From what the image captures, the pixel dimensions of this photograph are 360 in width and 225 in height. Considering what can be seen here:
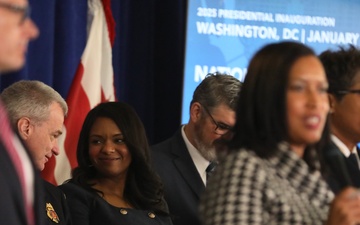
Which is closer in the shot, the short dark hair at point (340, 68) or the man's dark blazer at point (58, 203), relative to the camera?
the short dark hair at point (340, 68)

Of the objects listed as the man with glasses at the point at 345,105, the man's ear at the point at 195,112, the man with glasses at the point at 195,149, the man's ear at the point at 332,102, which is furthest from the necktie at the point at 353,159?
the man's ear at the point at 195,112

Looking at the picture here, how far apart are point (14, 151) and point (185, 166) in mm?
2070

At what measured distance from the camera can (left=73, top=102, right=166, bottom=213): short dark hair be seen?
3756 millimetres

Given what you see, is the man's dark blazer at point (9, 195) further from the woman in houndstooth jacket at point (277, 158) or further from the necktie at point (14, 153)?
the woman in houndstooth jacket at point (277, 158)

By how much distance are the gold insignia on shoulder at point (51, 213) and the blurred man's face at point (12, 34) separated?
1691 millimetres

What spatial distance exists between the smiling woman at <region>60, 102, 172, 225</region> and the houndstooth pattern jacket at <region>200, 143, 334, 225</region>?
1516 millimetres

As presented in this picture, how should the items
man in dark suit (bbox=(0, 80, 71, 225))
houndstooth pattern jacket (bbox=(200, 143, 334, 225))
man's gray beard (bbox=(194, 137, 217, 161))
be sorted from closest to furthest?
1. houndstooth pattern jacket (bbox=(200, 143, 334, 225))
2. man in dark suit (bbox=(0, 80, 71, 225))
3. man's gray beard (bbox=(194, 137, 217, 161))

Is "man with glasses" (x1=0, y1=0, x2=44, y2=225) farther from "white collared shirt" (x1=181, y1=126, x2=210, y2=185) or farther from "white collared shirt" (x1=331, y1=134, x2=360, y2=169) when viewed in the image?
"white collared shirt" (x1=181, y1=126, x2=210, y2=185)

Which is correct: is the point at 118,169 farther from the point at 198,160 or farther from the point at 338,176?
the point at 338,176

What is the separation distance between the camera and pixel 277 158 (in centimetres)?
221

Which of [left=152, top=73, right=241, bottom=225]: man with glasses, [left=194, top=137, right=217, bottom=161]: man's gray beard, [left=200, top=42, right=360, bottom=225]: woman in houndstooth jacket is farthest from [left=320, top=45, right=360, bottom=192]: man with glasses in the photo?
[left=194, top=137, right=217, bottom=161]: man's gray beard

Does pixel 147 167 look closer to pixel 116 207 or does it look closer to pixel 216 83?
pixel 116 207

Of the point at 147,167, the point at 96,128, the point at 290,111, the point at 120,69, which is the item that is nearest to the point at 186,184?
the point at 147,167

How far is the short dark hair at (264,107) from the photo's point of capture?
219 centimetres
